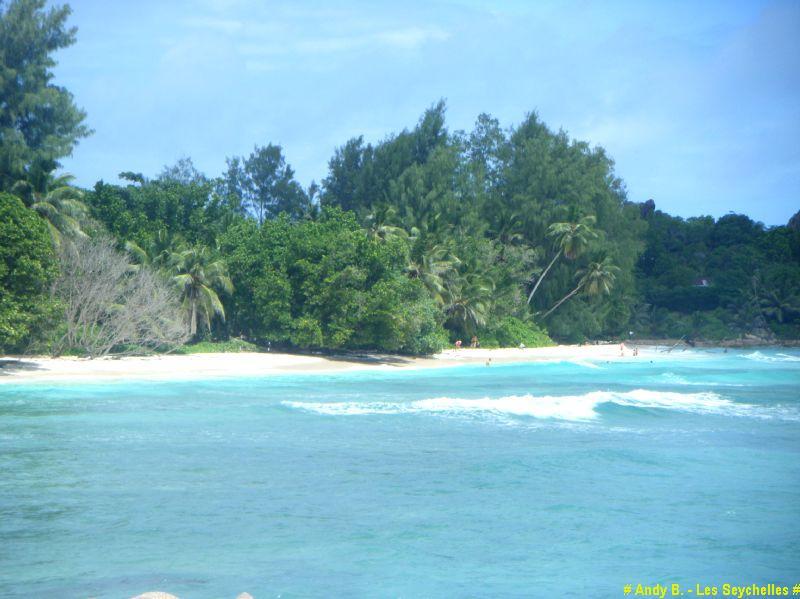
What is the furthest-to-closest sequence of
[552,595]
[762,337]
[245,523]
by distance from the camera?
[762,337] < [245,523] < [552,595]

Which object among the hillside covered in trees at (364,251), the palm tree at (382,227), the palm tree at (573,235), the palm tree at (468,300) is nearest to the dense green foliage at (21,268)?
the hillside covered in trees at (364,251)

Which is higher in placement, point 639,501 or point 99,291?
point 99,291

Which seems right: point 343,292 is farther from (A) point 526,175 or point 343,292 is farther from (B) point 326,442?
(A) point 526,175

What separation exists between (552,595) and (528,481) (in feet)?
15.9

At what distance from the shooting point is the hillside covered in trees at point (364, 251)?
28438 mm

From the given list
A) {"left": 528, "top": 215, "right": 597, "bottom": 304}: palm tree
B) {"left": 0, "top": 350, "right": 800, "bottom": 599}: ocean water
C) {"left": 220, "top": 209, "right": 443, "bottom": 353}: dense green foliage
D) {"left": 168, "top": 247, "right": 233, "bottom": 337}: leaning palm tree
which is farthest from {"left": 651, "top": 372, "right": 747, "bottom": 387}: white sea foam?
{"left": 168, "top": 247, "right": 233, "bottom": 337}: leaning palm tree

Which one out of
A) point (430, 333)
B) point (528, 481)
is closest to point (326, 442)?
point (528, 481)

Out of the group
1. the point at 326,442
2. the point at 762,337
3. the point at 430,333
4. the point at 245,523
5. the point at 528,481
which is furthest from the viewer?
the point at 762,337

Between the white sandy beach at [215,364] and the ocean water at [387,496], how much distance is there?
3360mm

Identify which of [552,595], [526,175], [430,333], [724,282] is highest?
[526,175]

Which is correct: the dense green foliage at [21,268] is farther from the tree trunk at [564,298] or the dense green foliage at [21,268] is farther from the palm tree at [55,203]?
the tree trunk at [564,298]

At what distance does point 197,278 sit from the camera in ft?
109

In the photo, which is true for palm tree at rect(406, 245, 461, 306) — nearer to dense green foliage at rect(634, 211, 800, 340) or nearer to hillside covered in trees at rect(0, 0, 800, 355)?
hillside covered in trees at rect(0, 0, 800, 355)

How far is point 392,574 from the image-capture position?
27.5ft
